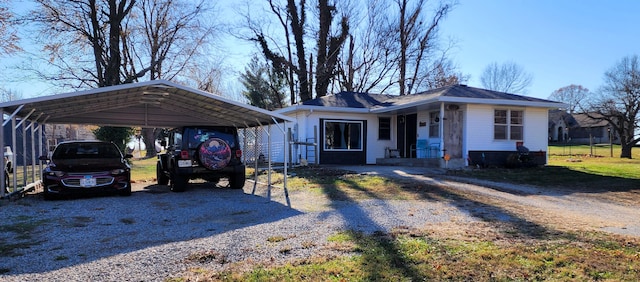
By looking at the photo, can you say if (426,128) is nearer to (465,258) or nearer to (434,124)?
(434,124)

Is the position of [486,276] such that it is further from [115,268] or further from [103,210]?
[103,210]

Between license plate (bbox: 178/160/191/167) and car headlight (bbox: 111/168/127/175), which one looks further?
license plate (bbox: 178/160/191/167)

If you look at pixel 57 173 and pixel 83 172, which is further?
pixel 83 172

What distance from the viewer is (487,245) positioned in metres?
4.81

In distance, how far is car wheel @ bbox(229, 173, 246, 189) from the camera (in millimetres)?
10818

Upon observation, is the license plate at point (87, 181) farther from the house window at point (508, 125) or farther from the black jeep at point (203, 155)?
the house window at point (508, 125)

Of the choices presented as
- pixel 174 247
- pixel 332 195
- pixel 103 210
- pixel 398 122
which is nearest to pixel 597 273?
pixel 174 247

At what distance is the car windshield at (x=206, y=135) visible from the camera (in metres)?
10.1

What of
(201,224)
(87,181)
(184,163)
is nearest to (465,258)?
(201,224)

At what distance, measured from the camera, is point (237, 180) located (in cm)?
1093

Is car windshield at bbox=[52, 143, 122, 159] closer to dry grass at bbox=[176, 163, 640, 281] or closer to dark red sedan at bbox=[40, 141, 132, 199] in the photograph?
dark red sedan at bbox=[40, 141, 132, 199]

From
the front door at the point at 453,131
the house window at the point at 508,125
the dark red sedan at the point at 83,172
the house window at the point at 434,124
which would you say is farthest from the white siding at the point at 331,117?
the dark red sedan at the point at 83,172

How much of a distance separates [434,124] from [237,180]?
861 cm

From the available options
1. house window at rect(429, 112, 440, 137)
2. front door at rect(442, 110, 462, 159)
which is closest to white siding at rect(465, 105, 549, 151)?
front door at rect(442, 110, 462, 159)
